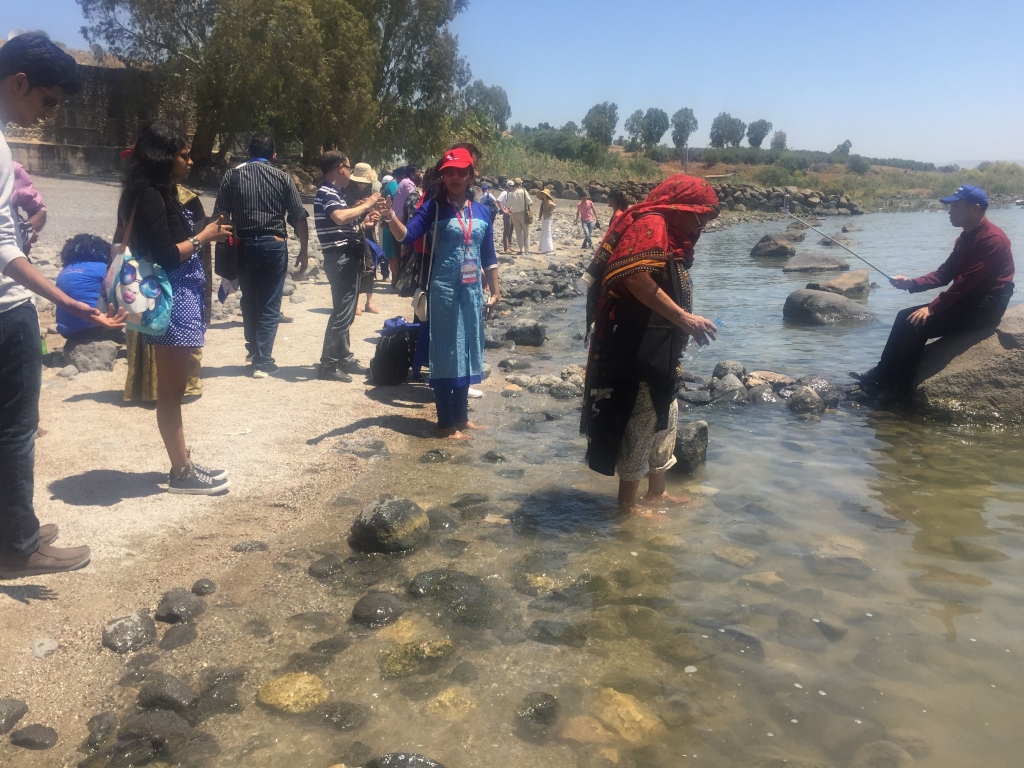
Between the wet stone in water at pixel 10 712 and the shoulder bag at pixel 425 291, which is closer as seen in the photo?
the wet stone in water at pixel 10 712

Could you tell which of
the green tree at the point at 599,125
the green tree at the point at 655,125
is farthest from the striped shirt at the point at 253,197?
the green tree at the point at 655,125

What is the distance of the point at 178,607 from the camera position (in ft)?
10.8

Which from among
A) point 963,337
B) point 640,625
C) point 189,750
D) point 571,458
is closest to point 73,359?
point 571,458

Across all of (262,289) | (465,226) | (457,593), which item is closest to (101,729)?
(457,593)

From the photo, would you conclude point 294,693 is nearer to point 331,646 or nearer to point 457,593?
point 331,646

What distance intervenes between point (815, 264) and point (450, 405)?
16828 mm

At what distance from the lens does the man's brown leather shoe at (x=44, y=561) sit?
3316mm

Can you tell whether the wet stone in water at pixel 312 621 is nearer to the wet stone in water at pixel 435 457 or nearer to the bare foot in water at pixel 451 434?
the wet stone in water at pixel 435 457

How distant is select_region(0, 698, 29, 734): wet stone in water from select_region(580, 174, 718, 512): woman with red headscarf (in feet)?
8.92

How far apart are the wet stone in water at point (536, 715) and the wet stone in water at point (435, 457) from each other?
2582 millimetres

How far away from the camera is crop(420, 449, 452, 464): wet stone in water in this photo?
17.7 ft

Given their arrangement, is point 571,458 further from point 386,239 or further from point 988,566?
point 386,239

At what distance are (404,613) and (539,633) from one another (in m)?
0.59

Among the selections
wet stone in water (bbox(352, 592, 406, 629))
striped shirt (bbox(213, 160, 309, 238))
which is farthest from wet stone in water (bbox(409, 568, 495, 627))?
striped shirt (bbox(213, 160, 309, 238))
